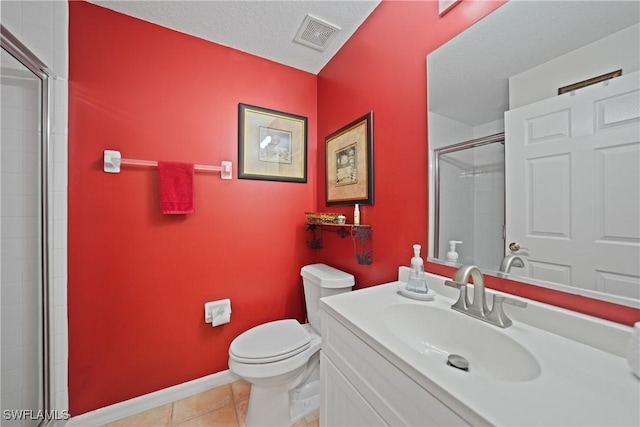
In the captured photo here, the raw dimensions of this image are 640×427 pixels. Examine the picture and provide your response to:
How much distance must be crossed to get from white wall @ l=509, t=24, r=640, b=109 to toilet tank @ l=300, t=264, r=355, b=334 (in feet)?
3.63

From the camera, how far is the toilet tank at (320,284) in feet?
4.41

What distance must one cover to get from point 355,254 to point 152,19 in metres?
1.87

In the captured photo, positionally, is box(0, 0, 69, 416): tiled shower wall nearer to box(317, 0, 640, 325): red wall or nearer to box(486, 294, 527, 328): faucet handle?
box(317, 0, 640, 325): red wall

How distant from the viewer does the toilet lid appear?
3.61 ft

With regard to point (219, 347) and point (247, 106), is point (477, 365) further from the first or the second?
point (247, 106)

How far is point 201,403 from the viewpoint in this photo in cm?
135

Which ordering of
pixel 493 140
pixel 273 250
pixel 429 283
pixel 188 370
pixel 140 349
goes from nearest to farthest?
pixel 493 140 → pixel 429 283 → pixel 140 349 → pixel 188 370 → pixel 273 250

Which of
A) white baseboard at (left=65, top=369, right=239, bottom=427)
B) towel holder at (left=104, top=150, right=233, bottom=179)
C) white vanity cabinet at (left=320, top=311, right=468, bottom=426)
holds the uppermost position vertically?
towel holder at (left=104, top=150, right=233, bottom=179)

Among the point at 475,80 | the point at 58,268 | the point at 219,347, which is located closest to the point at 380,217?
the point at 475,80

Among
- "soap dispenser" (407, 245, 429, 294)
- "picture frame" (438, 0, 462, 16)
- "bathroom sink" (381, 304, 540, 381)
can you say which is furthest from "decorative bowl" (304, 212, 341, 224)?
"picture frame" (438, 0, 462, 16)

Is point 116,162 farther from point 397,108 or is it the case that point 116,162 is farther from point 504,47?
point 504,47

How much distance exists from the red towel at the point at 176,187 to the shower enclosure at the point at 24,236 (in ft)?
1.61

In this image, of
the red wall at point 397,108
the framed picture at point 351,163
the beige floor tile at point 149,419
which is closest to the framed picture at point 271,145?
the framed picture at point 351,163

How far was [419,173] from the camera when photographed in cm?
104
